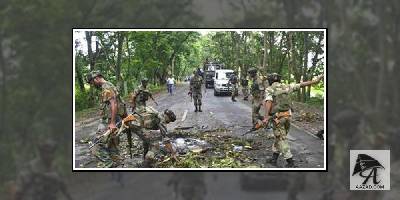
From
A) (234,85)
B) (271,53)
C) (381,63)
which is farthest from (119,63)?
(381,63)

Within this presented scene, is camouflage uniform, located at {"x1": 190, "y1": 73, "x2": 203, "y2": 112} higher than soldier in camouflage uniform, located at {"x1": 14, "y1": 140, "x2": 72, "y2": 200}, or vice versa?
camouflage uniform, located at {"x1": 190, "y1": 73, "x2": 203, "y2": 112}

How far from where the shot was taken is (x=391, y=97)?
5254 mm

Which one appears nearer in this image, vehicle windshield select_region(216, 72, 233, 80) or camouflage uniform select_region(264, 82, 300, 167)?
camouflage uniform select_region(264, 82, 300, 167)

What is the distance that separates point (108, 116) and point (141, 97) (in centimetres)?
42

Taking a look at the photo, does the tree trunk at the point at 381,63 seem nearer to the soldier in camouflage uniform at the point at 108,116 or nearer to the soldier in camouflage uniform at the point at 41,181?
the soldier in camouflage uniform at the point at 108,116

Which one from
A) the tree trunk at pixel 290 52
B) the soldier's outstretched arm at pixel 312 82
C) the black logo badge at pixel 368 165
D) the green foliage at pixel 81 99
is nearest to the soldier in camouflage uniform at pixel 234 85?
the tree trunk at pixel 290 52

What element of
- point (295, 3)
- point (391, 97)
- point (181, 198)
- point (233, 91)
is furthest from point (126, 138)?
point (391, 97)

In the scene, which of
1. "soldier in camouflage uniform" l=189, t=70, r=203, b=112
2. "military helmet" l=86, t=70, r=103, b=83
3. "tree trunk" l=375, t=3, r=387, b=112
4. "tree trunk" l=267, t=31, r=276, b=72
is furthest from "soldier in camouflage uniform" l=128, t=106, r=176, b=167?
"tree trunk" l=375, t=3, r=387, b=112

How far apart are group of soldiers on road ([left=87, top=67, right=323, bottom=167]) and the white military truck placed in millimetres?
72

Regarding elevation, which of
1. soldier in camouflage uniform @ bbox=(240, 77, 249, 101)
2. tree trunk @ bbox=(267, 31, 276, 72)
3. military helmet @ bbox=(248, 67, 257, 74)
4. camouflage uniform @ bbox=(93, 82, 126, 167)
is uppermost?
tree trunk @ bbox=(267, 31, 276, 72)

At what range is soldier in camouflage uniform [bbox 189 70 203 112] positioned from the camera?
5340 mm

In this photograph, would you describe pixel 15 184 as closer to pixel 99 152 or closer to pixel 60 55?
pixel 99 152

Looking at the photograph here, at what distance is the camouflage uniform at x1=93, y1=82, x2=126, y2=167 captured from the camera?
5277mm

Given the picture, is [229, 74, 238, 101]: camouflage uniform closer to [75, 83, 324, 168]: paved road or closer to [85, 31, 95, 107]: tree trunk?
[75, 83, 324, 168]: paved road
